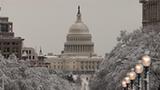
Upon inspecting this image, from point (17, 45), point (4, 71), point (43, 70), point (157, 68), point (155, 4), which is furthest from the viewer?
point (17, 45)

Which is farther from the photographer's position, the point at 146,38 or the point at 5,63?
the point at 5,63

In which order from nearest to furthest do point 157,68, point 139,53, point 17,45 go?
point 157,68
point 139,53
point 17,45

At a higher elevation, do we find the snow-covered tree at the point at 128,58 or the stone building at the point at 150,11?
the stone building at the point at 150,11

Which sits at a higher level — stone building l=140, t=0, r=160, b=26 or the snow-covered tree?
stone building l=140, t=0, r=160, b=26

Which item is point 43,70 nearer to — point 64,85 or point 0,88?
point 64,85

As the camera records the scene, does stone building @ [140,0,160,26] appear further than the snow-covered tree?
Yes

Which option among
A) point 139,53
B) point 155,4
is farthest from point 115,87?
point 155,4

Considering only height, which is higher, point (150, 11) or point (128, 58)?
point (150, 11)

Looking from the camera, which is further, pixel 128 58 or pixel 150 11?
pixel 150 11

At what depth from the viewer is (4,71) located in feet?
331

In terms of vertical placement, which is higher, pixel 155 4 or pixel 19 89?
pixel 155 4

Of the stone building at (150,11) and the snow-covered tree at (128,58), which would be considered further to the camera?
the stone building at (150,11)

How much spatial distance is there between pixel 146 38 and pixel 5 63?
1613cm

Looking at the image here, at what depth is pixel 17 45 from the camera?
191m
